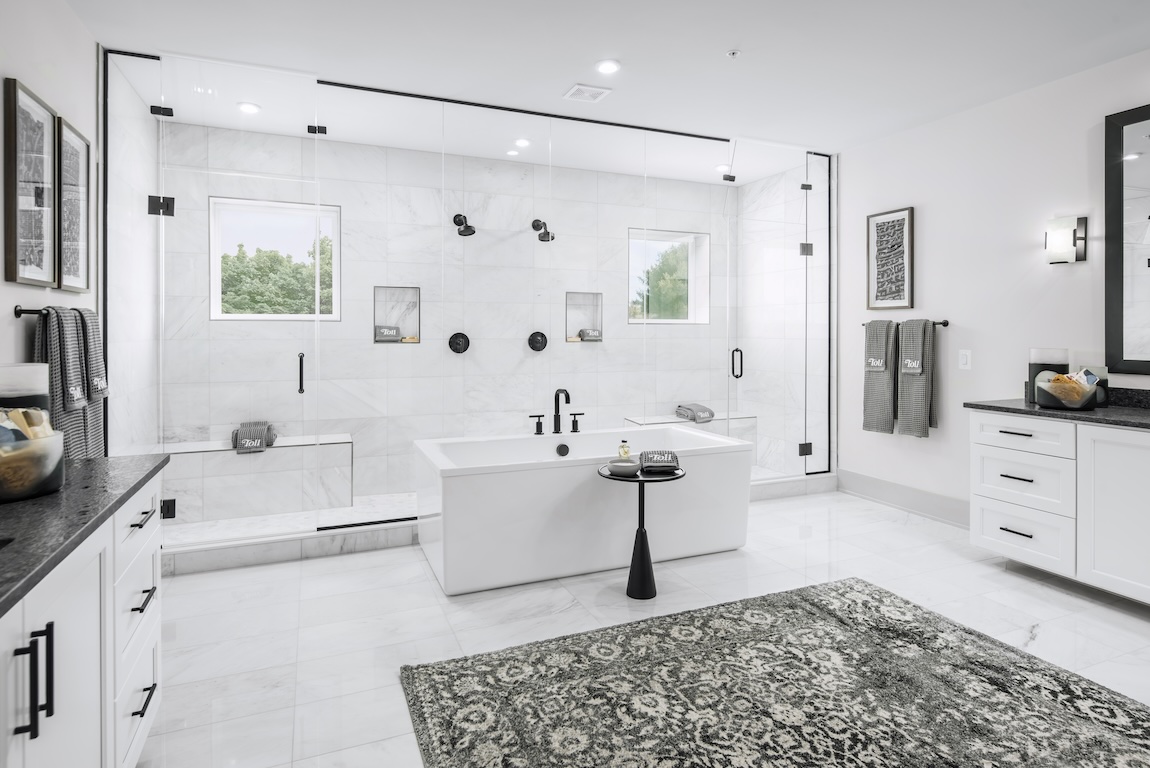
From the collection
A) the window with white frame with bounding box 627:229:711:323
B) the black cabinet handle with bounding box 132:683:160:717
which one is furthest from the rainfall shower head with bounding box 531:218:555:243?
the black cabinet handle with bounding box 132:683:160:717

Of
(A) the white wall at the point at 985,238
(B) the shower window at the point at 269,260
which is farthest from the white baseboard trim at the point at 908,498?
(B) the shower window at the point at 269,260

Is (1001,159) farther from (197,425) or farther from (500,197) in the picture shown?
(197,425)

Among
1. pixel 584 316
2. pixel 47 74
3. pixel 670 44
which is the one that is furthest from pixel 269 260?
pixel 670 44

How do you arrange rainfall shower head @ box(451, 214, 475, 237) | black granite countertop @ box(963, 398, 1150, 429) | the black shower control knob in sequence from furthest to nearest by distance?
1. the black shower control knob
2. rainfall shower head @ box(451, 214, 475, 237)
3. black granite countertop @ box(963, 398, 1150, 429)

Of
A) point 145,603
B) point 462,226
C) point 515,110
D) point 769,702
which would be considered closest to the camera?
point 145,603

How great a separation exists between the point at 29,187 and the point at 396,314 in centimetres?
220

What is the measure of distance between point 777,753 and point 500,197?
389 cm

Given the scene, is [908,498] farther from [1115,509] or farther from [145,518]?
[145,518]

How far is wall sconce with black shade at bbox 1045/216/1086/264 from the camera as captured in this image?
347cm

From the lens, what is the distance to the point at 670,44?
10.5 ft

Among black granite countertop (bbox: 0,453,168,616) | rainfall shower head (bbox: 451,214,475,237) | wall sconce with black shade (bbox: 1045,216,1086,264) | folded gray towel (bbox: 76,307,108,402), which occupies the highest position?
rainfall shower head (bbox: 451,214,475,237)

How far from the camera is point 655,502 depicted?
3480 millimetres

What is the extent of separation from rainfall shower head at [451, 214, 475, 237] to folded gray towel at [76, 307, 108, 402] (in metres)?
2.28

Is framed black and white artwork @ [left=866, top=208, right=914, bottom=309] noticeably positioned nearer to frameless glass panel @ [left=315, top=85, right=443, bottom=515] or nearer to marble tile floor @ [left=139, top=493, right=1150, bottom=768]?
marble tile floor @ [left=139, top=493, right=1150, bottom=768]
